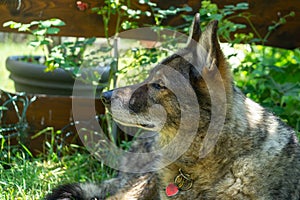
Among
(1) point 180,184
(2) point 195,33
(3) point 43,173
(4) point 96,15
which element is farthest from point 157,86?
(4) point 96,15

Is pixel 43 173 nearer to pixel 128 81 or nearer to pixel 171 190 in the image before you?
pixel 128 81

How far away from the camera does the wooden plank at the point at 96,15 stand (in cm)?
456

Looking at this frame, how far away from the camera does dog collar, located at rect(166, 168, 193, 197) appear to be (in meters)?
3.32

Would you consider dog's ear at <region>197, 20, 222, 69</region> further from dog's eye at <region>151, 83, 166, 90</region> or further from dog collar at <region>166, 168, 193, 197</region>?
dog collar at <region>166, 168, 193, 197</region>

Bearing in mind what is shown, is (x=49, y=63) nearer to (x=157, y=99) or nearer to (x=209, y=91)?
(x=157, y=99)

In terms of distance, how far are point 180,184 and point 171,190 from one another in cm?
8

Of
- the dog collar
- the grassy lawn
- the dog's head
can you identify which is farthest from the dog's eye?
the grassy lawn

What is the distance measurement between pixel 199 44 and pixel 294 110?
2.16 metres

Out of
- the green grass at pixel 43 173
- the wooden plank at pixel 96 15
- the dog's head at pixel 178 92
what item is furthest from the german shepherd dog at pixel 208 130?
the wooden plank at pixel 96 15

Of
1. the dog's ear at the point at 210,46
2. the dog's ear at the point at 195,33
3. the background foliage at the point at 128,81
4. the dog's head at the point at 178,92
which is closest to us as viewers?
the dog's ear at the point at 210,46

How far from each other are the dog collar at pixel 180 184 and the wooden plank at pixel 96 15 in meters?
1.98

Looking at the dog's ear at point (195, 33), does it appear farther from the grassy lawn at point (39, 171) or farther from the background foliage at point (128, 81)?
the grassy lawn at point (39, 171)

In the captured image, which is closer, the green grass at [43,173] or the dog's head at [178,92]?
the dog's head at [178,92]

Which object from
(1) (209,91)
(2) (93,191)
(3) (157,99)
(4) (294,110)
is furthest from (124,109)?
(4) (294,110)
